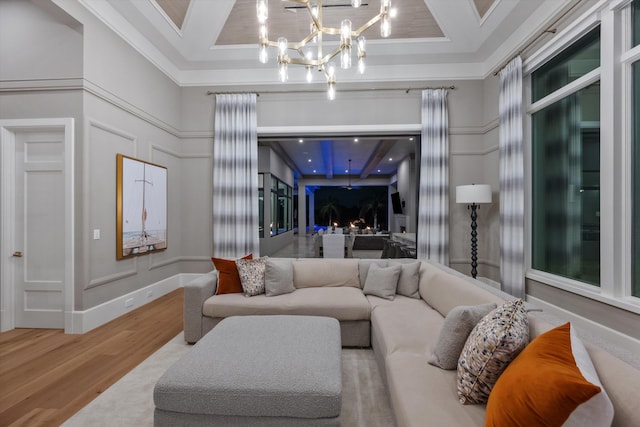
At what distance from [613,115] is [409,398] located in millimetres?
2837

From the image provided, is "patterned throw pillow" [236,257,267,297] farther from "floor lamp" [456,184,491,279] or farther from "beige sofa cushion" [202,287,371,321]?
"floor lamp" [456,184,491,279]

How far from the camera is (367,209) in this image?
1372cm

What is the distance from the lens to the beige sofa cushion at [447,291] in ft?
6.50

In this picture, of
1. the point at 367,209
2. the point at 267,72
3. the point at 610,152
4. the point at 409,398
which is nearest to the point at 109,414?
the point at 409,398

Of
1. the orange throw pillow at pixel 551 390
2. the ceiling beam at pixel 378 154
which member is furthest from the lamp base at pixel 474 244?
the orange throw pillow at pixel 551 390

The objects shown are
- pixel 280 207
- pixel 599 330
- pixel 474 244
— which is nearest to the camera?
pixel 599 330

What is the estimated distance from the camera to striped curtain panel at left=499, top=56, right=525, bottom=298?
363cm

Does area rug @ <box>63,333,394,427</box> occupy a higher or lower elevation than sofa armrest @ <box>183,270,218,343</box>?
lower

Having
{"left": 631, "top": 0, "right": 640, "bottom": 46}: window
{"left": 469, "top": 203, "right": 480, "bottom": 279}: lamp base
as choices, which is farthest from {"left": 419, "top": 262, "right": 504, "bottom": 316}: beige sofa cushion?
{"left": 631, "top": 0, "right": 640, "bottom": 46}: window

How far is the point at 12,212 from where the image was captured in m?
3.19

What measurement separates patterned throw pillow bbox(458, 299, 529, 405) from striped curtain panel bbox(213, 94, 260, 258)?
388cm

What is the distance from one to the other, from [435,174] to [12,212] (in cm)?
528

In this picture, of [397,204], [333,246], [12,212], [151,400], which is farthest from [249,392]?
[397,204]

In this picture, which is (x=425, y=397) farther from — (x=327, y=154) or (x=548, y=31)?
(x=327, y=154)
